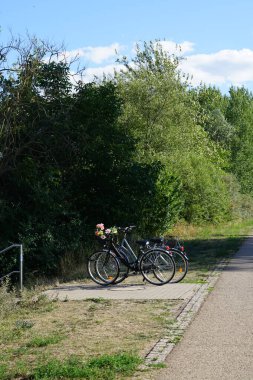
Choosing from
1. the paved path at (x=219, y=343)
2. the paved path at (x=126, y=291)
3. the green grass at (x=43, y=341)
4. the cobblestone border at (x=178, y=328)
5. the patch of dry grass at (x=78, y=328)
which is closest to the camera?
the paved path at (x=219, y=343)

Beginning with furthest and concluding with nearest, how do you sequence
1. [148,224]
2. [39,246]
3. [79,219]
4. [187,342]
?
[148,224], [79,219], [39,246], [187,342]

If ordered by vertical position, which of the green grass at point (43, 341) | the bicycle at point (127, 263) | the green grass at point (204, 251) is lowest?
the green grass at point (204, 251)

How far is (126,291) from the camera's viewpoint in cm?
1149

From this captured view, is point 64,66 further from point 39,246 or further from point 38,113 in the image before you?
point 39,246

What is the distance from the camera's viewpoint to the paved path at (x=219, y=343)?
5762mm

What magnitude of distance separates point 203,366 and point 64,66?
1323cm

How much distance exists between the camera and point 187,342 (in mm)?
7039

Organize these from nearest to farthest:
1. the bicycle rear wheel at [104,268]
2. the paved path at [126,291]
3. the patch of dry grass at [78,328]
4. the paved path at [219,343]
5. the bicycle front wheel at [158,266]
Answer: the paved path at [219,343] < the patch of dry grass at [78,328] < the paved path at [126,291] < the bicycle front wheel at [158,266] < the bicycle rear wheel at [104,268]

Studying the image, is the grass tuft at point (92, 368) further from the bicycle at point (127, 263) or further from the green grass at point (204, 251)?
the green grass at point (204, 251)

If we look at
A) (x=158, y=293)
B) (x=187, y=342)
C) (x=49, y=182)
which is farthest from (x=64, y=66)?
(x=187, y=342)

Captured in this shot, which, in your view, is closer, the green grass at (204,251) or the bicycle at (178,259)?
the bicycle at (178,259)

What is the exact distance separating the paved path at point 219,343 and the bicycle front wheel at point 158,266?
1.17 meters

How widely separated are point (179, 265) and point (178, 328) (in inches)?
186

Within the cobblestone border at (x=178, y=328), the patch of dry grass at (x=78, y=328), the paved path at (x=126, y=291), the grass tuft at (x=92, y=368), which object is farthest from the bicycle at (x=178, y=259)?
the grass tuft at (x=92, y=368)
